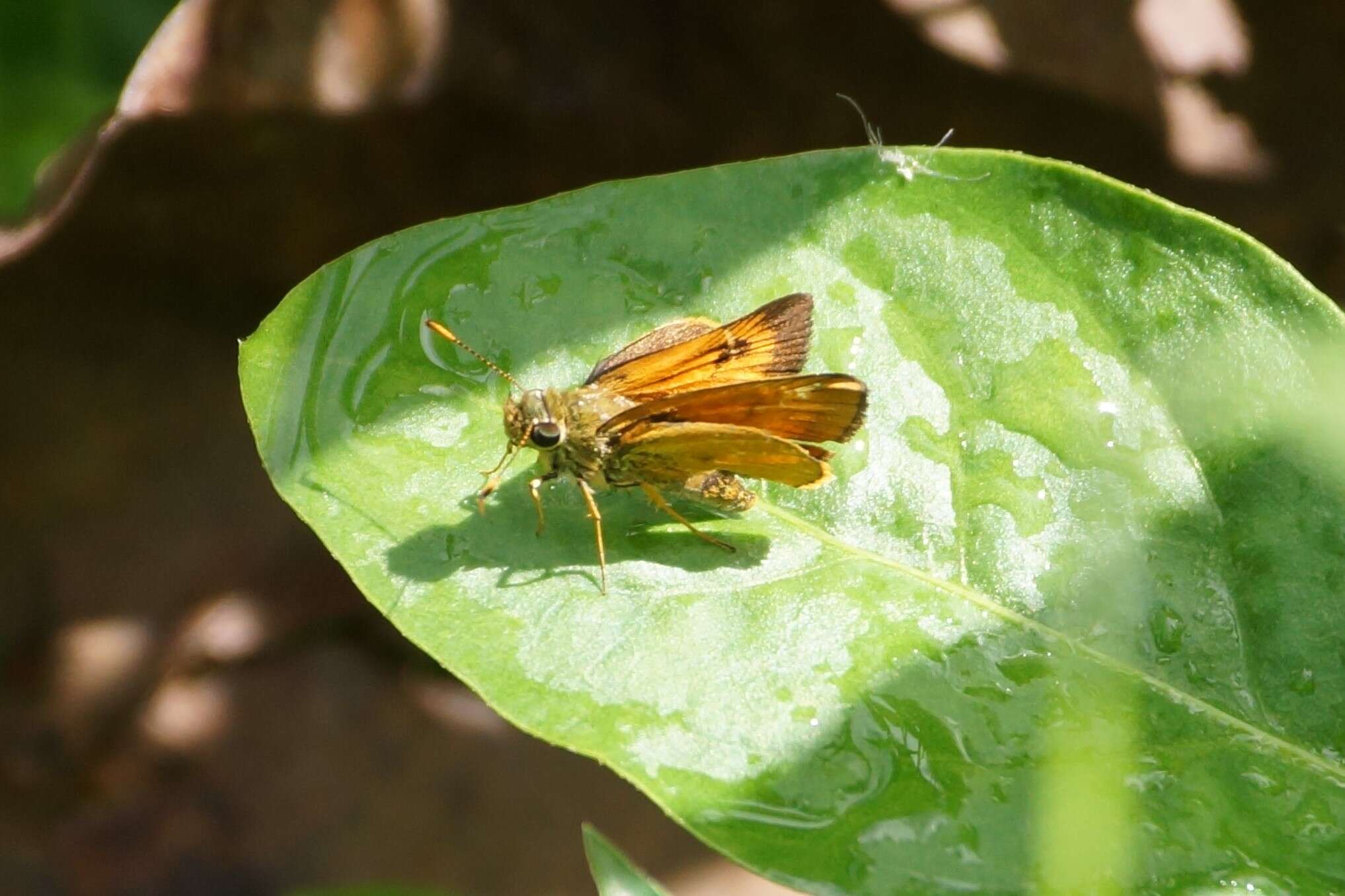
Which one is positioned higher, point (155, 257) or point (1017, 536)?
point (1017, 536)

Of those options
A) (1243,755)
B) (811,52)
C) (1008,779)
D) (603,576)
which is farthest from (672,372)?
(811,52)

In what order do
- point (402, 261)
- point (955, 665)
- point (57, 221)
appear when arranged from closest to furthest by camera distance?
point (955, 665), point (402, 261), point (57, 221)

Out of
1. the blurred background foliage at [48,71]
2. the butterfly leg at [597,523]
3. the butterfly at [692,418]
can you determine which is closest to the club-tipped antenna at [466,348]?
the butterfly at [692,418]

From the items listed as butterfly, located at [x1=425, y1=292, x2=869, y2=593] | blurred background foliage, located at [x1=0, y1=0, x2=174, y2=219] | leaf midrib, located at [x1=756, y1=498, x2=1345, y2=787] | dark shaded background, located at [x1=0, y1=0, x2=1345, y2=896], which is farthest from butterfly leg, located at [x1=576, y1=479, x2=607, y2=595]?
dark shaded background, located at [x1=0, y1=0, x2=1345, y2=896]

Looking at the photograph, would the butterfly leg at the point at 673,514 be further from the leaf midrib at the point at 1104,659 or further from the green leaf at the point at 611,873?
the green leaf at the point at 611,873

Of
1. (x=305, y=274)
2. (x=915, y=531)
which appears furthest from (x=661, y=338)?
(x=305, y=274)

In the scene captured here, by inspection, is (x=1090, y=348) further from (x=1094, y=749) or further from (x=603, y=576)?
(x=603, y=576)
